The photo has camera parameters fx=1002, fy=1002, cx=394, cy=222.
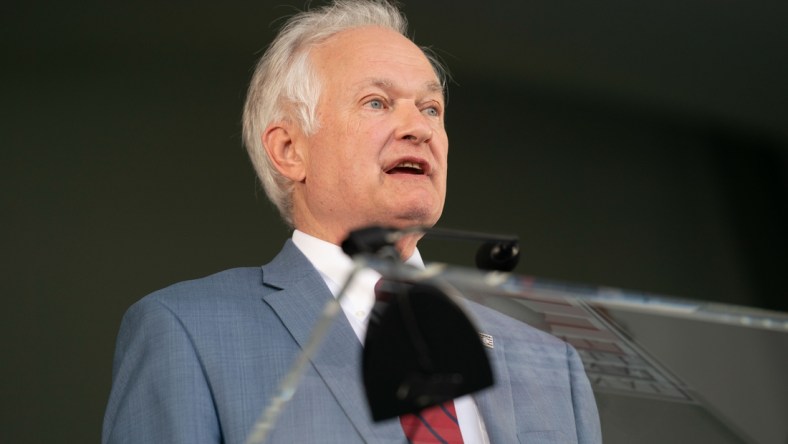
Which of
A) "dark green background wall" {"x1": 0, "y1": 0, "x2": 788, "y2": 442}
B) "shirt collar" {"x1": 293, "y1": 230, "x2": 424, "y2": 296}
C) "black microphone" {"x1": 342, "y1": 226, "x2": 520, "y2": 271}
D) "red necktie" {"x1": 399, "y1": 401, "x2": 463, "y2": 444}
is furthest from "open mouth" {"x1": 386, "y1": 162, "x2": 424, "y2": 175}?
"dark green background wall" {"x1": 0, "y1": 0, "x2": 788, "y2": 442}

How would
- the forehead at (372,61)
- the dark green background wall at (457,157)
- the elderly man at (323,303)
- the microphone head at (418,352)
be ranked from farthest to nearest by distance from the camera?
the dark green background wall at (457,157) < the forehead at (372,61) < the elderly man at (323,303) < the microphone head at (418,352)

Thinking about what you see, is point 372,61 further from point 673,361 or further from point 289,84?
point 673,361

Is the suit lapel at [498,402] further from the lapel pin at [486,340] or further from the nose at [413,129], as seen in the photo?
the nose at [413,129]

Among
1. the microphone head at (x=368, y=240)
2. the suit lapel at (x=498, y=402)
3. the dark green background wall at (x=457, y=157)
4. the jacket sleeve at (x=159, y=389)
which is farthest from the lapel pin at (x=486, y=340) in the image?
the dark green background wall at (x=457, y=157)

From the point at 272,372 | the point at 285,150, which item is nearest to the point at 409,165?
the point at 285,150

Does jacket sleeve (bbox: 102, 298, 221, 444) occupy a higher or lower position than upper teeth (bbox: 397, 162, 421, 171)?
lower

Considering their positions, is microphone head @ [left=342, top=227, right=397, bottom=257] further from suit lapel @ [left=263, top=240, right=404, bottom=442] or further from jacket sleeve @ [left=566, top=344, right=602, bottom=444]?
jacket sleeve @ [left=566, top=344, right=602, bottom=444]

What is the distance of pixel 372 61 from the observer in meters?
1.60

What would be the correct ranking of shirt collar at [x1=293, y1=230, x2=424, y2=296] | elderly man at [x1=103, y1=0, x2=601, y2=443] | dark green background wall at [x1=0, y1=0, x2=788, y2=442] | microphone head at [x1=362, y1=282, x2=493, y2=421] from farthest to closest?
dark green background wall at [x1=0, y1=0, x2=788, y2=442] → shirt collar at [x1=293, y1=230, x2=424, y2=296] → elderly man at [x1=103, y1=0, x2=601, y2=443] → microphone head at [x1=362, y1=282, x2=493, y2=421]

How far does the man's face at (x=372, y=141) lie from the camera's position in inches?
58.2

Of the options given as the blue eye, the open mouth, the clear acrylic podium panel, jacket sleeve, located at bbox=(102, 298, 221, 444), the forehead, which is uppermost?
the forehead

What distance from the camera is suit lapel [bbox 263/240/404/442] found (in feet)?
2.98

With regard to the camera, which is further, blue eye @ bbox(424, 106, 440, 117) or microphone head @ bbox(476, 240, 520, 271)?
blue eye @ bbox(424, 106, 440, 117)

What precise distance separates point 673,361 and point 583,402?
87 millimetres
